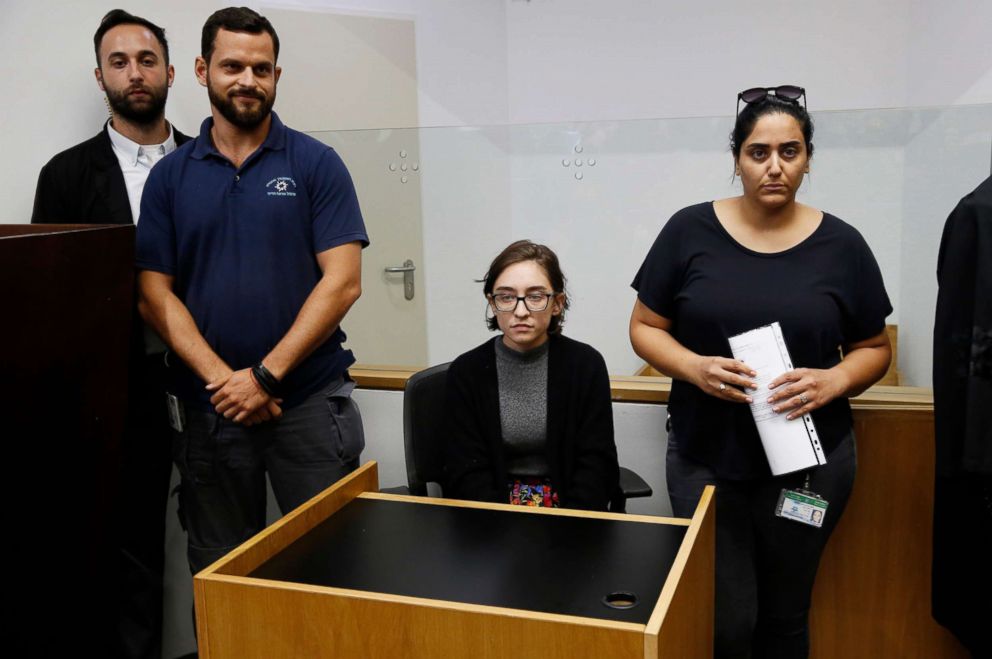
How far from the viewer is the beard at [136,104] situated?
7.33 feet

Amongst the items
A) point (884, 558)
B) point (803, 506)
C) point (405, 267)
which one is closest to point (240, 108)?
point (405, 267)

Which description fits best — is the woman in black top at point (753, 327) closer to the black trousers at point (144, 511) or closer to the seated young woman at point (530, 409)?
the seated young woman at point (530, 409)

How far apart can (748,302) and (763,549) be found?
52 centimetres

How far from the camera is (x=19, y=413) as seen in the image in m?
1.43

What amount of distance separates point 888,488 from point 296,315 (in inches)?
57.4

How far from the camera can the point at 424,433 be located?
82.3 inches

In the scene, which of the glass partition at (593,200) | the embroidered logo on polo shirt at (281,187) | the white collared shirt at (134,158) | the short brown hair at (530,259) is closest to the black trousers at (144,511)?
the white collared shirt at (134,158)

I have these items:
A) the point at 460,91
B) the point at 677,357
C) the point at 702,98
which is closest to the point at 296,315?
the point at 677,357

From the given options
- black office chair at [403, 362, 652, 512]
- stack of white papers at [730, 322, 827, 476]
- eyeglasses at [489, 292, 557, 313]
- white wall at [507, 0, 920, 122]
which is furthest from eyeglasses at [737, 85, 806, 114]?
white wall at [507, 0, 920, 122]

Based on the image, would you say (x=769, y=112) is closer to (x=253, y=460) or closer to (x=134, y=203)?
(x=253, y=460)

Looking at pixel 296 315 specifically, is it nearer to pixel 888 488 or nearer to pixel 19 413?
pixel 19 413

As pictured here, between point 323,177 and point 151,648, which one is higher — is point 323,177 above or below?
Answer: above

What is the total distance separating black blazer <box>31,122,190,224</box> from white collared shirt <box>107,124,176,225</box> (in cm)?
2

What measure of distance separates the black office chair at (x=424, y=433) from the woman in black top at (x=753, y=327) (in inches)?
11.7
